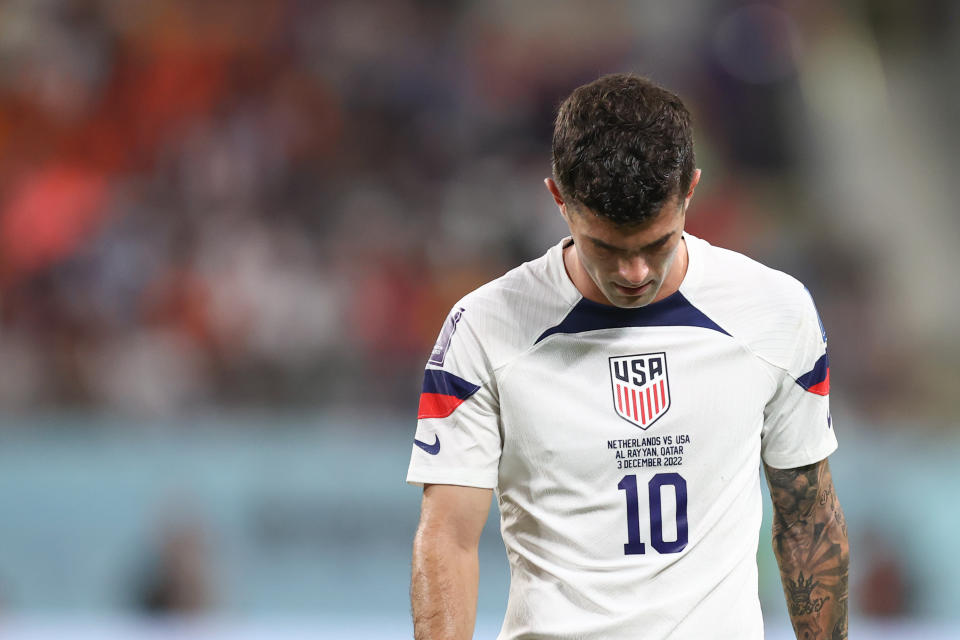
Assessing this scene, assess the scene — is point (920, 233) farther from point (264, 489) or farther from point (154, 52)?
point (154, 52)

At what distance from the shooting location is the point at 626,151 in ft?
7.47

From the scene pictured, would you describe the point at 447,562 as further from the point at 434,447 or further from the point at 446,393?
the point at 446,393

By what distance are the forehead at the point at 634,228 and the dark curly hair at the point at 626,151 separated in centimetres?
1

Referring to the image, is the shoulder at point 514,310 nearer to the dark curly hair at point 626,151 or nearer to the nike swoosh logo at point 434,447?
the nike swoosh logo at point 434,447

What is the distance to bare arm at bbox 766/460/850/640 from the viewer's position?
2.65 m

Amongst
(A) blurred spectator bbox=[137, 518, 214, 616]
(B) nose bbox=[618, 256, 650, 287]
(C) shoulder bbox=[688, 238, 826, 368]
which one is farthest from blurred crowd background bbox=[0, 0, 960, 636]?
(B) nose bbox=[618, 256, 650, 287]

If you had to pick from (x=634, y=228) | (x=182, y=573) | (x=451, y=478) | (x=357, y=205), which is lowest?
(x=182, y=573)

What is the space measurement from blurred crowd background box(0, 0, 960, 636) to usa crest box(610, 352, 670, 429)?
3986mm

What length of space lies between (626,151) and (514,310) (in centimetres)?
46

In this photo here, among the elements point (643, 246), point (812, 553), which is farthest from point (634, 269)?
point (812, 553)

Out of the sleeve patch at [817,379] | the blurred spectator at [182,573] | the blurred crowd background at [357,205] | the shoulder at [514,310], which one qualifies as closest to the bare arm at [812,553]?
the sleeve patch at [817,379]

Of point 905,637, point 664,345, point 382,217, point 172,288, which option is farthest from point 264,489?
point 664,345

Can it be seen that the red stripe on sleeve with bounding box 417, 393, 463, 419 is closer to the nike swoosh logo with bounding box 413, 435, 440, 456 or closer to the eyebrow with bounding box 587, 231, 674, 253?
the nike swoosh logo with bounding box 413, 435, 440, 456

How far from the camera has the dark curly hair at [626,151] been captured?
7.46 ft
